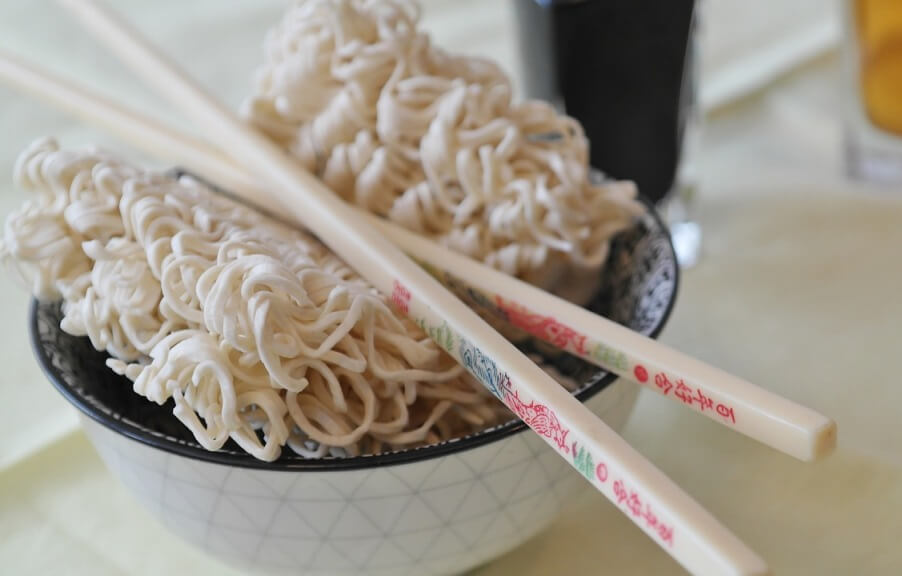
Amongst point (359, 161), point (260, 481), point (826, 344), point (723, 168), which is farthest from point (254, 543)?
point (723, 168)

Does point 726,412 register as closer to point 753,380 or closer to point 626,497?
point 626,497

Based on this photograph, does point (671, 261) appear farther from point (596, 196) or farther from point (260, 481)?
point (260, 481)

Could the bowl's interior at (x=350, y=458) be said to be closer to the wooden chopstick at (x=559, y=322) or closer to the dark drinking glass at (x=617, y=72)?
the wooden chopstick at (x=559, y=322)

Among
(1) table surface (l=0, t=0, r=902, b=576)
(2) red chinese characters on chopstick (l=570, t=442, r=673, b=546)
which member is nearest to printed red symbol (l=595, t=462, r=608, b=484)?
(2) red chinese characters on chopstick (l=570, t=442, r=673, b=546)

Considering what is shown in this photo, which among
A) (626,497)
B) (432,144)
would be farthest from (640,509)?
(432,144)

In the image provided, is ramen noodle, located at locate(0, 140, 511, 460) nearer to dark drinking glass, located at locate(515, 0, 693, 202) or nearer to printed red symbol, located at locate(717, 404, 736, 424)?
printed red symbol, located at locate(717, 404, 736, 424)
